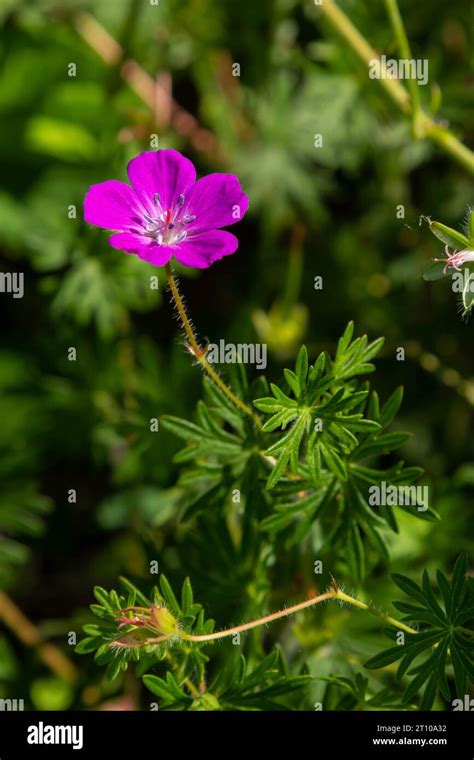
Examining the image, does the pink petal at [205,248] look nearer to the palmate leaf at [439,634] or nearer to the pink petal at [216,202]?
the pink petal at [216,202]

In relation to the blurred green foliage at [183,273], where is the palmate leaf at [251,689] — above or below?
below

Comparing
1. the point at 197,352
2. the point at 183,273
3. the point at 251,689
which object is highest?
the point at 183,273

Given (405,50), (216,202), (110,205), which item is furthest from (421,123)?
(110,205)

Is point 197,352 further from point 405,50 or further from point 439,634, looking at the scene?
point 405,50

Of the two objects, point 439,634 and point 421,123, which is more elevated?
point 421,123

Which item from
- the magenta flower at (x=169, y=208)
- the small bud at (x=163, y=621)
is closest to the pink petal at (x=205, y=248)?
the magenta flower at (x=169, y=208)
